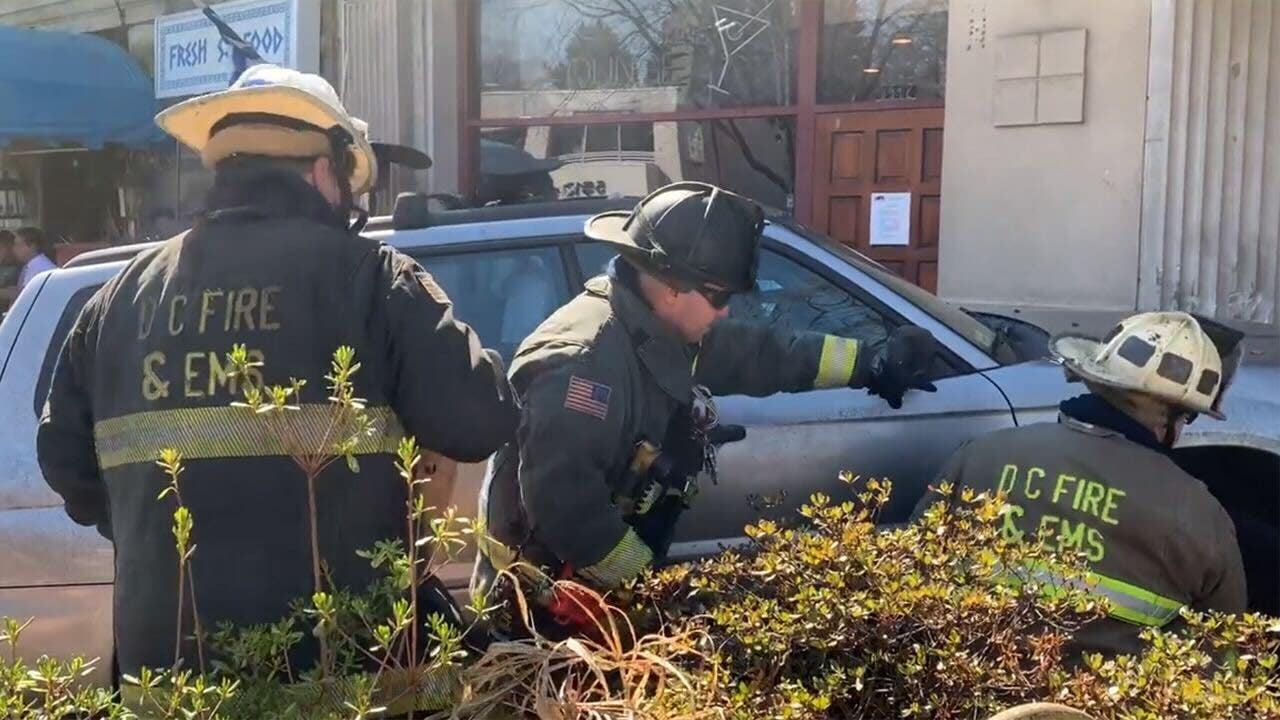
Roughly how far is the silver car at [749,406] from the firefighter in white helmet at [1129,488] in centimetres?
78

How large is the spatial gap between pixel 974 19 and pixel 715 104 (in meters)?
2.02

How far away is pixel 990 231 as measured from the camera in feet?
23.2

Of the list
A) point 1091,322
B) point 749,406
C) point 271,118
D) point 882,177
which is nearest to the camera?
point 271,118

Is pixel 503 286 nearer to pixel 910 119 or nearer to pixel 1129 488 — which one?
pixel 1129 488

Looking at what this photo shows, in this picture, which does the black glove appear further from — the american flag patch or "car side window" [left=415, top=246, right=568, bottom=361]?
the american flag patch

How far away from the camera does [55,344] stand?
3707mm

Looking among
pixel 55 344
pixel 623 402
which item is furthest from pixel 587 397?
pixel 55 344

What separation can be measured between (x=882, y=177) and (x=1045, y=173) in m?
1.21

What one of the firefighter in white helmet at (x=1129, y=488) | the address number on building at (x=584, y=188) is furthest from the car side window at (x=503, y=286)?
the address number on building at (x=584, y=188)

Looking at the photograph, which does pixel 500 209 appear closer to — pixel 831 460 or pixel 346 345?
pixel 831 460

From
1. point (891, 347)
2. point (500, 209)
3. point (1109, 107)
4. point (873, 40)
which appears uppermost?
point (873, 40)

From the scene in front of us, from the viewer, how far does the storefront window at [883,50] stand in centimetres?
766

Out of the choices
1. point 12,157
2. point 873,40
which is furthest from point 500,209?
point 12,157

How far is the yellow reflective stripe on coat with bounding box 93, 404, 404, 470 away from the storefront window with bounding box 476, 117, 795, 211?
601cm
